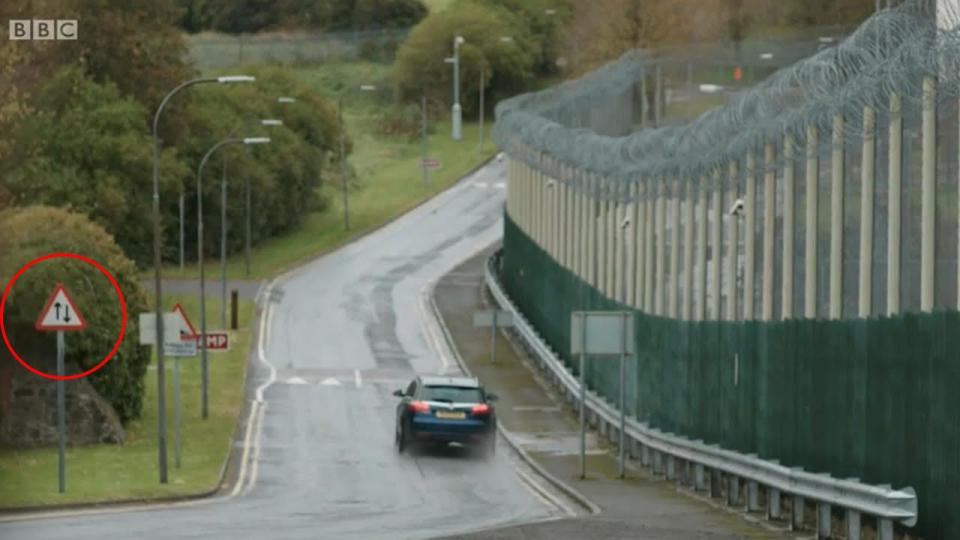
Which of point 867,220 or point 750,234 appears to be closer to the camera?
point 867,220

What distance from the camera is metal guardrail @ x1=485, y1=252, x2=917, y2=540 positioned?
2666cm

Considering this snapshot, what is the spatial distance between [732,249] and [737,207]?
1140mm

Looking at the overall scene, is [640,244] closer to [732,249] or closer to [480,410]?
A: [480,410]

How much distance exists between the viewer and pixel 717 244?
1870 inches

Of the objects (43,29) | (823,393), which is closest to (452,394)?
(823,393)

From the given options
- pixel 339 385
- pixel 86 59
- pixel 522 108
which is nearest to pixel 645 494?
pixel 339 385

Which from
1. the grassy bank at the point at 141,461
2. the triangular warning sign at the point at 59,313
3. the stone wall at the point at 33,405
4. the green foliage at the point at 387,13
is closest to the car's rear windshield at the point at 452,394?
the grassy bank at the point at 141,461

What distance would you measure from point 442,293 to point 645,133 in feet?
111

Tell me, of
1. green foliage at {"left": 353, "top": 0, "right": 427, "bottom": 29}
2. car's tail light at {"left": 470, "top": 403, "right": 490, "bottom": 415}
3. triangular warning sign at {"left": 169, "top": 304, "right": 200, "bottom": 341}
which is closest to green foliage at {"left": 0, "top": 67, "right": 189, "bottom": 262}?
car's tail light at {"left": 470, "top": 403, "right": 490, "bottom": 415}

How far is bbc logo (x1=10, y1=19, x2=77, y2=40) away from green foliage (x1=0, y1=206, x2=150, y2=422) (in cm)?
1440

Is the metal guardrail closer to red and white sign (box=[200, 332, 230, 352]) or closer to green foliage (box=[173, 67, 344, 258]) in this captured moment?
red and white sign (box=[200, 332, 230, 352])

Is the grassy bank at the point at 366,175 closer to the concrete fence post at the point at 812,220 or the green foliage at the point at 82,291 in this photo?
the green foliage at the point at 82,291

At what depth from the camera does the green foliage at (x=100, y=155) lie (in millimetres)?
89812

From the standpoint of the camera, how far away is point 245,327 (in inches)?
3179
